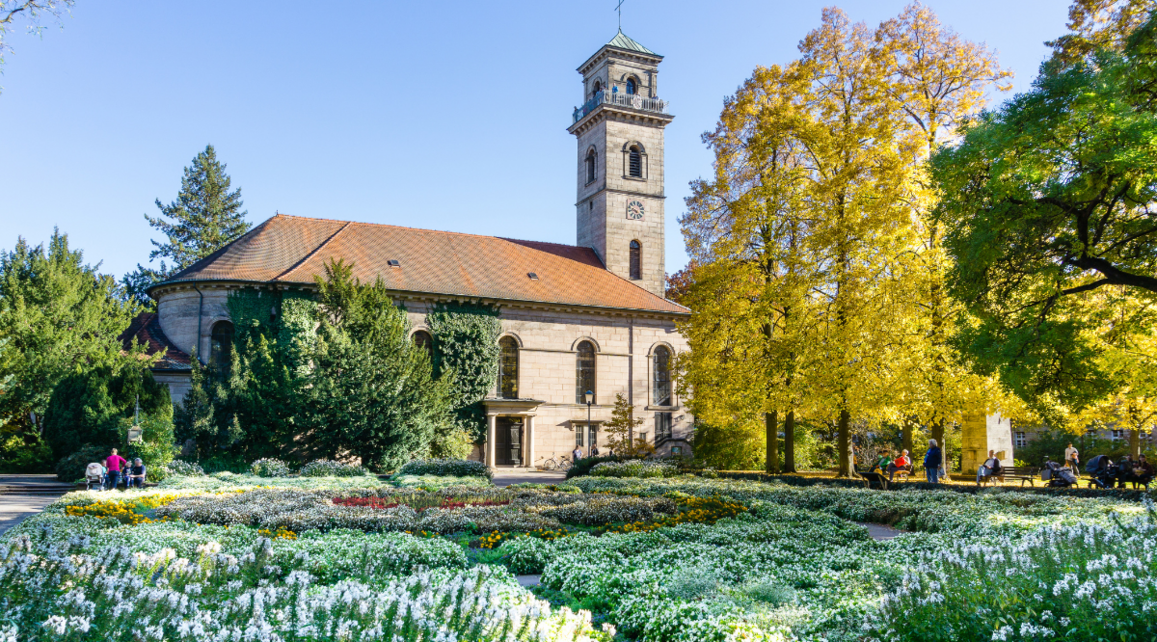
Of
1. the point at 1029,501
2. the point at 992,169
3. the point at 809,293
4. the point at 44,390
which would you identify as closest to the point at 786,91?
the point at 809,293

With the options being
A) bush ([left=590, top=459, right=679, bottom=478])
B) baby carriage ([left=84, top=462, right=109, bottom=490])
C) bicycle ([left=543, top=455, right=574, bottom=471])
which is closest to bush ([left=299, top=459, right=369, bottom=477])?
baby carriage ([left=84, top=462, right=109, bottom=490])

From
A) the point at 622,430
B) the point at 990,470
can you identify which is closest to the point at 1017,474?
the point at 990,470

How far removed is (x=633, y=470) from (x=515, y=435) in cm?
1332

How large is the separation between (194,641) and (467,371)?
30867 millimetres

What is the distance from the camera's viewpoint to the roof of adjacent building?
1258 inches

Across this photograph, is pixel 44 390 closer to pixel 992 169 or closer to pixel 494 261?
Answer: pixel 494 261

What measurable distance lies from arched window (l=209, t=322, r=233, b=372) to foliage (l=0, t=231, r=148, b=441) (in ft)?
9.83

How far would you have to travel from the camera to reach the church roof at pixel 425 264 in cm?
3369

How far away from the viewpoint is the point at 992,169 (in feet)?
48.2

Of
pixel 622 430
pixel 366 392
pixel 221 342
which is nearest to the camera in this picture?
pixel 366 392

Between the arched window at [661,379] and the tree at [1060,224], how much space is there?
931 inches

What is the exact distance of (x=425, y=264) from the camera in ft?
122

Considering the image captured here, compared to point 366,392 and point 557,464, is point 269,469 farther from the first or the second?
point 557,464

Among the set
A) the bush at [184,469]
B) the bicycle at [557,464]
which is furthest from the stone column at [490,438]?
the bush at [184,469]
